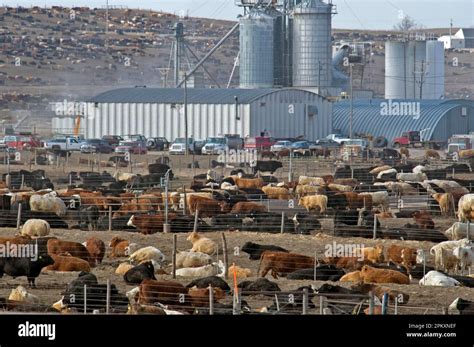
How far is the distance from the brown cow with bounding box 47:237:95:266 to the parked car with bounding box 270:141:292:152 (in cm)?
2928

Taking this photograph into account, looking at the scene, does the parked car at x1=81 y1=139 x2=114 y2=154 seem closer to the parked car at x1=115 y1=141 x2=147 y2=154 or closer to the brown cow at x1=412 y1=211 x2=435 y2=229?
the parked car at x1=115 y1=141 x2=147 y2=154

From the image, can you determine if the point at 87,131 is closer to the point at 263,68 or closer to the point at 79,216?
the point at 263,68

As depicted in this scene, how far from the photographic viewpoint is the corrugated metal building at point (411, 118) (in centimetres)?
5656

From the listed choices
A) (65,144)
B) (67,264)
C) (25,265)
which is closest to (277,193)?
(67,264)

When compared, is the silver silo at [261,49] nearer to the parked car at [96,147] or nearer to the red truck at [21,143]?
the red truck at [21,143]

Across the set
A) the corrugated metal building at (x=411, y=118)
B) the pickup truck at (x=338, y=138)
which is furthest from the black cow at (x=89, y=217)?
the corrugated metal building at (x=411, y=118)

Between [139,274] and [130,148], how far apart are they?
Answer: 3437cm

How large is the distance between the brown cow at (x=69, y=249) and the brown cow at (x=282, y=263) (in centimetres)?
261

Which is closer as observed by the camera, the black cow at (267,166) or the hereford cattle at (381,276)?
the hereford cattle at (381,276)

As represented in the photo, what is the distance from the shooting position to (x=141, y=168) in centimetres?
4025

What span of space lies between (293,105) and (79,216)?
3332 cm

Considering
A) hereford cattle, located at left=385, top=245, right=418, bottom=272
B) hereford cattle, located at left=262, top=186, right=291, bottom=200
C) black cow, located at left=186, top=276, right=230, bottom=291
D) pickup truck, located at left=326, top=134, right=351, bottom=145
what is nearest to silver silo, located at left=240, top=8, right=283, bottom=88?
pickup truck, located at left=326, top=134, right=351, bottom=145

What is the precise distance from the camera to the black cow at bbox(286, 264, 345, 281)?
14.9 metres
